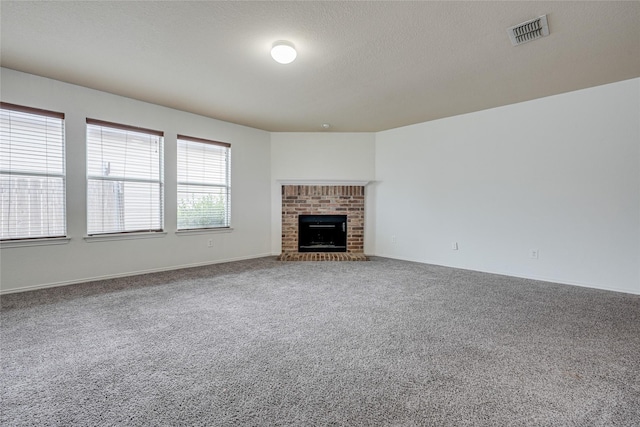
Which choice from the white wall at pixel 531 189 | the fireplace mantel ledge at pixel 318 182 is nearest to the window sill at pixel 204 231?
the fireplace mantel ledge at pixel 318 182

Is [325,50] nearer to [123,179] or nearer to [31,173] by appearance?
[123,179]

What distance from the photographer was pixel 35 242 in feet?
11.4

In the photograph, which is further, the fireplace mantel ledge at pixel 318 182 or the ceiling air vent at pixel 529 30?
the fireplace mantel ledge at pixel 318 182

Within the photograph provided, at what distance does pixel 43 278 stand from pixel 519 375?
475 cm

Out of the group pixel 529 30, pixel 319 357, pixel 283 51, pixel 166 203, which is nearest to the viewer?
pixel 319 357

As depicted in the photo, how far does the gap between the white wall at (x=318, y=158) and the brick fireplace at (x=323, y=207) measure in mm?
152

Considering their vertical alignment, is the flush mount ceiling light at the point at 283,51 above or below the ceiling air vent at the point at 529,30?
below

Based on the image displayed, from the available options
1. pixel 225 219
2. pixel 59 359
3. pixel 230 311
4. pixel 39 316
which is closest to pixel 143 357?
pixel 59 359

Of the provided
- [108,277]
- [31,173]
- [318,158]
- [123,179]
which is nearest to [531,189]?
[318,158]

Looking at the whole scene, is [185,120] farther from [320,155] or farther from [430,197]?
[430,197]

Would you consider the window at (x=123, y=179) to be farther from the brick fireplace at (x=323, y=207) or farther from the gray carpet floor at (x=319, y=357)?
the brick fireplace at (x=323, y=207)

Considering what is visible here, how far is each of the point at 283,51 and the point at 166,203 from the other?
3.08 m

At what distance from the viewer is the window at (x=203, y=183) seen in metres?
4.89

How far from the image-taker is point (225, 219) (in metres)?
5.47
